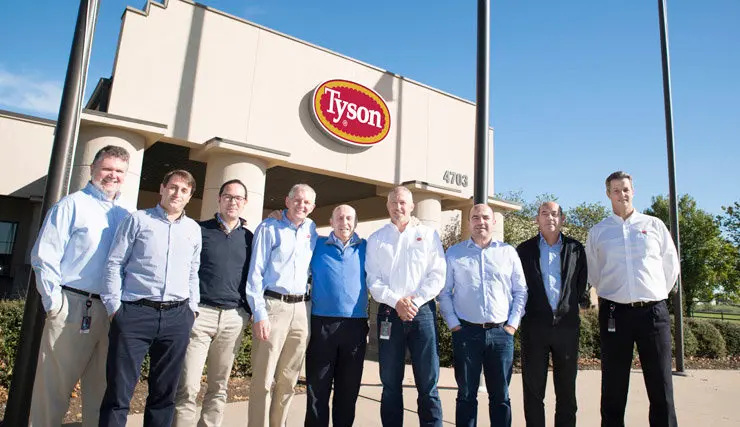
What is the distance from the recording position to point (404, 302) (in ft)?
12.5

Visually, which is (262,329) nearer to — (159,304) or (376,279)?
(159,304)

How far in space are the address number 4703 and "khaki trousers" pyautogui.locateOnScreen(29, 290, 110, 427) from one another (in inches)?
406

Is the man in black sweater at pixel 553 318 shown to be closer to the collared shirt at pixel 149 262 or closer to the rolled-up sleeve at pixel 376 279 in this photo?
the rolled-up sleeve at pixel 376 279

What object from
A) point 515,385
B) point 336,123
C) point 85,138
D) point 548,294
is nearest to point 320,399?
point 548,294

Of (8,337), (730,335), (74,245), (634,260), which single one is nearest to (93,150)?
(8,337)

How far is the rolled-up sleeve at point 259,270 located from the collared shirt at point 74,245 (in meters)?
1.06

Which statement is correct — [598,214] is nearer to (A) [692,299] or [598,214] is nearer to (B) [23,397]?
(A) [692,299]

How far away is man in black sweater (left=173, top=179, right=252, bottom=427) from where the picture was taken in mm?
3689

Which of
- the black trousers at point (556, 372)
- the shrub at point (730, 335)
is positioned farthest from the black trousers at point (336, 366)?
the shrub at point (730, 335)

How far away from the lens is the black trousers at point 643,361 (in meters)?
4.07

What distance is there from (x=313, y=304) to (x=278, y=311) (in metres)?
0.33

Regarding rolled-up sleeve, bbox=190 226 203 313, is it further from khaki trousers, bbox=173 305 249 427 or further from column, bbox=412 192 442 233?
column, bbox=412 192 442 233

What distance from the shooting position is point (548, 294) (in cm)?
417

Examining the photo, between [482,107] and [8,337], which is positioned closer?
[8,337]
